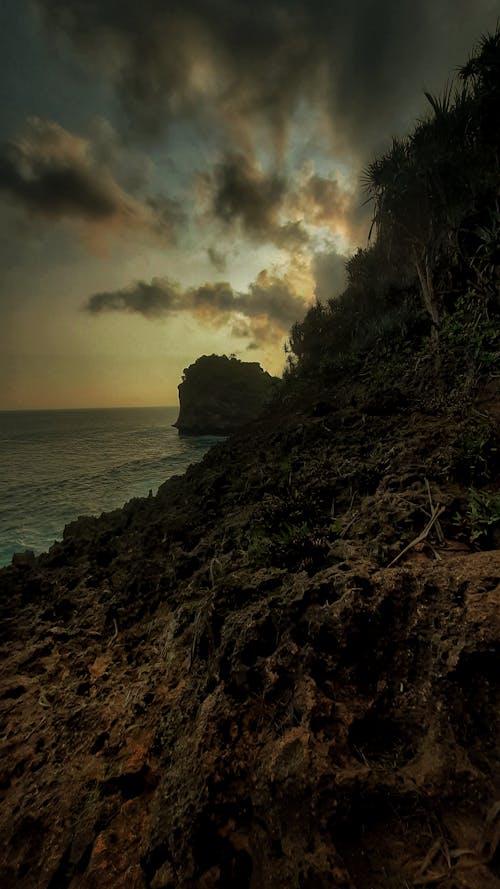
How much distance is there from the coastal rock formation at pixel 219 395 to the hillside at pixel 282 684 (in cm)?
4299

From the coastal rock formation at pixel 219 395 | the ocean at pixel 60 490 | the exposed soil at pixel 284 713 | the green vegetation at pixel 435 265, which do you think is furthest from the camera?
the coastal rock formation at pixel 219 395

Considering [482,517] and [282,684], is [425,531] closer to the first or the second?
[482,517]

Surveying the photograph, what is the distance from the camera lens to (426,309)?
342 inches

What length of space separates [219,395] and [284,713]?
159ft

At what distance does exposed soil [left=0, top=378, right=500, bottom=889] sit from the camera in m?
1.64

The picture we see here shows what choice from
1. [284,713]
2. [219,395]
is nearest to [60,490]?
[284,713]

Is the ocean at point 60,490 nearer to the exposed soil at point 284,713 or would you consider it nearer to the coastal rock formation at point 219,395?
the exposed soil at point 284,713

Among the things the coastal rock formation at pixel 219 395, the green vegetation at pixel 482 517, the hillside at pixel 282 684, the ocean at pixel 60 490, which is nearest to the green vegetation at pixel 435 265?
the hillside at pixel 282 684

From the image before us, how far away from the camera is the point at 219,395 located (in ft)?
163

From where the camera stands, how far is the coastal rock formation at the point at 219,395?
4916cm

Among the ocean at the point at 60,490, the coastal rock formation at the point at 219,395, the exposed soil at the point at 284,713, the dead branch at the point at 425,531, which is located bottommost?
the ocean at the point at 60,490

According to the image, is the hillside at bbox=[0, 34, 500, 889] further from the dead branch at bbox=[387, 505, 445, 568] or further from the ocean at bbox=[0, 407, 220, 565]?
the ocean at bbox=[0, 407, 220, 565]

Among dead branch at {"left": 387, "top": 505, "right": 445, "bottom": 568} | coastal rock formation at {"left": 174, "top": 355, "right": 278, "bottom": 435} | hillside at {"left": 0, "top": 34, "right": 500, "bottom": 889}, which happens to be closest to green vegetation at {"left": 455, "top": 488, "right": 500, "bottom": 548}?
hillside at {"left": 0, "top": 34, "right": 500, "bottom": 889}

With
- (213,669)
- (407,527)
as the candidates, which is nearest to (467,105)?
(407,527)
